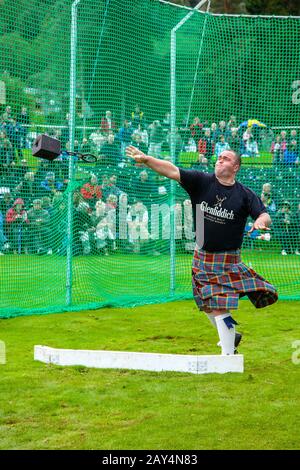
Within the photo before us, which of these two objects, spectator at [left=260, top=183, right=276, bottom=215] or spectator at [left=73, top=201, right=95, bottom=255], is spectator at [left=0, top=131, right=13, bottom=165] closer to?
spectator at [left=73, top=201, right=95, bottom=255]

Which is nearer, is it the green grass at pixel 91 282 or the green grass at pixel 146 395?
the green grass at pixel 146 395

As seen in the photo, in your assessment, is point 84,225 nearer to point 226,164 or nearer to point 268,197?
point 268,197

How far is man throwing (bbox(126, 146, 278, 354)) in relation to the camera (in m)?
6.00

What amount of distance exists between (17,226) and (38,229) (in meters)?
0.23

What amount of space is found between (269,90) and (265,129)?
58 cm

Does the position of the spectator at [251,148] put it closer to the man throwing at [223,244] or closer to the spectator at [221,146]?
the spectator at [221,146]

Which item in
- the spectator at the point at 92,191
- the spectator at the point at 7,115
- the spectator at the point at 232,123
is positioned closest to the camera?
the spectator at the point at 7,115

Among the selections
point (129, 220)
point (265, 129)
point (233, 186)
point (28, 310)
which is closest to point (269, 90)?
point (265, 129)

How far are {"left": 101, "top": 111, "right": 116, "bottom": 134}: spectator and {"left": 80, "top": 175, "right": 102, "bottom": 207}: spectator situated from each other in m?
0.54

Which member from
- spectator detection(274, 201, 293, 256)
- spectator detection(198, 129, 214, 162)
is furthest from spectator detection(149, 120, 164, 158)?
spectator detection(274, 201, 293, 256)

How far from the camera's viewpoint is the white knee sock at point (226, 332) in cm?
600

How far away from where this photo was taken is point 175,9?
1005cm

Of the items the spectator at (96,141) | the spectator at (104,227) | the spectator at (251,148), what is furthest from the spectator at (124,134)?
the spectator at (251,148)

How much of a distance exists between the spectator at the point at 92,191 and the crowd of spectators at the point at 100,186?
0.01 meters
